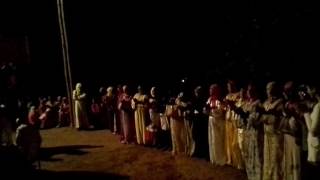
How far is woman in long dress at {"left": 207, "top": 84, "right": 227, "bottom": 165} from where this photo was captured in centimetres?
1347

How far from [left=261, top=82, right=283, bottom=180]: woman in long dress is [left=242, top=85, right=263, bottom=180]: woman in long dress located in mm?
202

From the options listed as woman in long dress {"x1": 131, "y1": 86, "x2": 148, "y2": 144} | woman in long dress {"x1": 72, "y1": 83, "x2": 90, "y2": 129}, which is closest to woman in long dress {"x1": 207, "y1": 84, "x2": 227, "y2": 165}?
woman in long dress {"x1": 131, "y1": 86, "x2": 148, "y2": 144}

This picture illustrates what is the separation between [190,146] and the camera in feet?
48.6

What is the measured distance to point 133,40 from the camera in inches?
1271

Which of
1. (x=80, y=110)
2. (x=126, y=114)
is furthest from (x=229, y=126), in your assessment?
(x=80, y=110)

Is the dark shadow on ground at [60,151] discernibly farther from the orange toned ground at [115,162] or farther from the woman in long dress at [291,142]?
the woman in long dress at [291,142]

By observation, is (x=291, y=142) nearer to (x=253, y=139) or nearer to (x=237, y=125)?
(x=253, y=139)

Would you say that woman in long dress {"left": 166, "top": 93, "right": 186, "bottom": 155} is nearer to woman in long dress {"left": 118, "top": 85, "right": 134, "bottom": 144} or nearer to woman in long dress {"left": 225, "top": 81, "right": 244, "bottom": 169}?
woman in long dress {"left": 225, "top": 81, "right": 244, "bottom": 169}

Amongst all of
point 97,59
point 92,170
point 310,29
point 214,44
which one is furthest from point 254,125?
point 97,59

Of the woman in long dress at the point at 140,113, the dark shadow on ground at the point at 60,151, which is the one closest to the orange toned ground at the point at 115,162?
the dark shadow on ground at the point at 60,151

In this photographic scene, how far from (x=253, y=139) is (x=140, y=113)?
18.4ft

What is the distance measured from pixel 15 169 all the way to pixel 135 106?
4840 millimetres

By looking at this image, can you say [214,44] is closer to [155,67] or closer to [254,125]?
[155,67]

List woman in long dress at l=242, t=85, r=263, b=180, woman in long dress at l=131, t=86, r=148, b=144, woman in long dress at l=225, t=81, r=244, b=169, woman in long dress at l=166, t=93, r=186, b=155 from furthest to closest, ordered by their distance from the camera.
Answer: woman in long dress at l=131, t=86, r=148, b=144
woman in long dress at l=166, t=93, r=186, b=155
woman in long dress at l=225, t=81, r=244, b=169
woman in long dress at l=242, t=85, r=263, b=180
